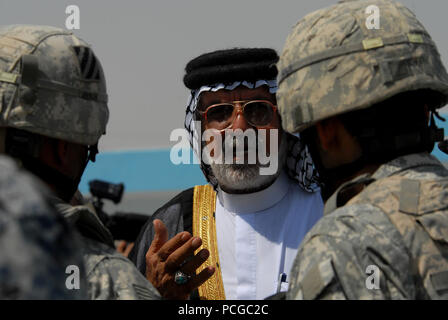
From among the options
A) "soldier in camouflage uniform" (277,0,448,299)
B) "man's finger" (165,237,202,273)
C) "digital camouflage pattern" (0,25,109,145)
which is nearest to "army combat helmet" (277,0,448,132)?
"soldier in camouflage uniform" (277,0,448,299)

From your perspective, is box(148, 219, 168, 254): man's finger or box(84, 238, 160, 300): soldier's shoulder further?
box(148, 219, 168, 254): man's finger

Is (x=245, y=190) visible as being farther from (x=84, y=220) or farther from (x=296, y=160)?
(x=84, y=220)

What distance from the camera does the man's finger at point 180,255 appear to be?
3305mm

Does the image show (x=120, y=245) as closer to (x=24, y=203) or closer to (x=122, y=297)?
(x=122, y=297)

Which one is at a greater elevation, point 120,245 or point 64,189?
point 64,189

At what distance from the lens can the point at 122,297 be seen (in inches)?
85.4

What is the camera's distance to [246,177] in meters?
4.14

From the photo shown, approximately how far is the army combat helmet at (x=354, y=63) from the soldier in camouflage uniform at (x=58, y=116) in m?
0.74

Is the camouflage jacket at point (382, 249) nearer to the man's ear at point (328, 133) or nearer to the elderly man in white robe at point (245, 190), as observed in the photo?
the man's ear at point (328, 133)

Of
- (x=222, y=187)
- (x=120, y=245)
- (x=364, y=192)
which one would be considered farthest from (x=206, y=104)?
(x=120, y=245)

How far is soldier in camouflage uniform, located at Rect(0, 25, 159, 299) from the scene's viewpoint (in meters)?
2.31

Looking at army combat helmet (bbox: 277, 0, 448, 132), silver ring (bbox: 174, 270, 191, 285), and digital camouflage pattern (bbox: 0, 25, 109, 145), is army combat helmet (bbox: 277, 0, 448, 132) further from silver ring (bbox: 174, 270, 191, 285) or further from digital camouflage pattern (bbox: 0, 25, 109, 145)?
silver ring (bbox: 174, 270, 191, 285)

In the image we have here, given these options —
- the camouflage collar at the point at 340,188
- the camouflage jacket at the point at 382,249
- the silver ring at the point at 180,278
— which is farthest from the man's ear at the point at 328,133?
the silver ring at the point at 180,278
